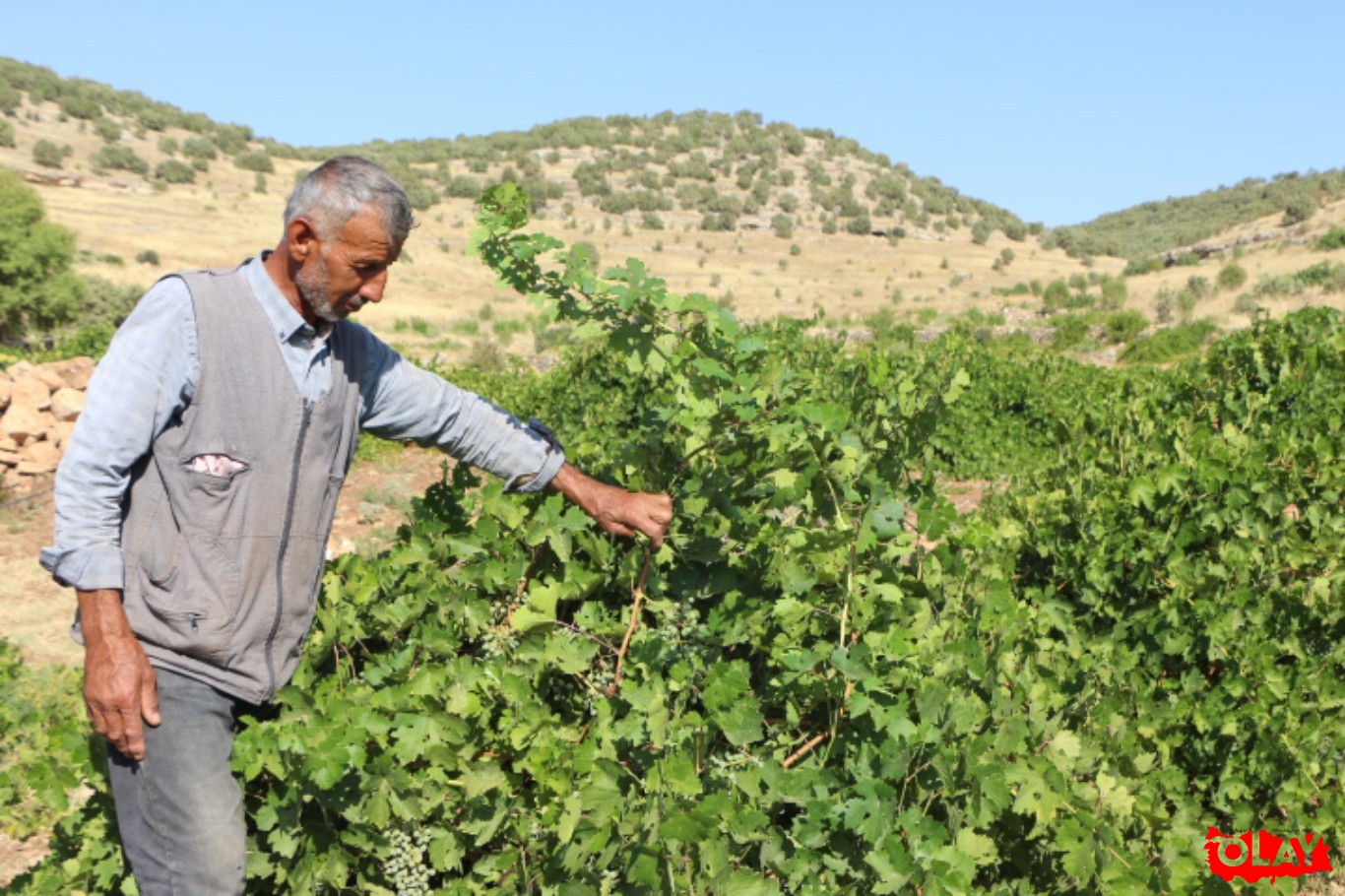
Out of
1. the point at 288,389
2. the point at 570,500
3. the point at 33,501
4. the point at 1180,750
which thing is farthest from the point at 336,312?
the point at 33,501

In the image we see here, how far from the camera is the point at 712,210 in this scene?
5359cm

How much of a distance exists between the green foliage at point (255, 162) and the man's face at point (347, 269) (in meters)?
50.3

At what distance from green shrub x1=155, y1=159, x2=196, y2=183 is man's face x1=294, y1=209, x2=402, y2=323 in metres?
43.7

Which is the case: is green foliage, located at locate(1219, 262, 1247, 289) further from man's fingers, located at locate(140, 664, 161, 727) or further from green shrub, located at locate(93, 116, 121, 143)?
green shrub, located at locate(93, 116, 121, 143)

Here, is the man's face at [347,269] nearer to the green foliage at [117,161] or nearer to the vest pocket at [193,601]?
the vest pocket at [193,601]

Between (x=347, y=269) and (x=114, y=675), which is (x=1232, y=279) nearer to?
(x=347, y=269)

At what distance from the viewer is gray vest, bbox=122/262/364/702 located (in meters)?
1.99

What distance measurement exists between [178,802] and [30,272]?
20.2 m

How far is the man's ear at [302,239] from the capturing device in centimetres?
208

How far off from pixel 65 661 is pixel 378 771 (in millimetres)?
5507

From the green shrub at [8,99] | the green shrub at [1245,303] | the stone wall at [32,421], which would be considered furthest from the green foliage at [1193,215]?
the green shrub at [8,99]

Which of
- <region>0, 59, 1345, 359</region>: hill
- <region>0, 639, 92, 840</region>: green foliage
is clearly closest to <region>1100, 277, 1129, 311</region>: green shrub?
<region>0, 59, 1345, 359</region>: hill

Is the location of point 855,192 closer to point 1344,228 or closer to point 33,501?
point 1344,228

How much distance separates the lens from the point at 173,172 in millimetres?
40438
